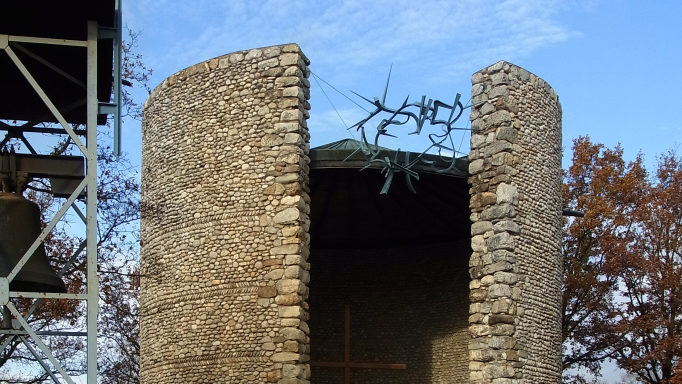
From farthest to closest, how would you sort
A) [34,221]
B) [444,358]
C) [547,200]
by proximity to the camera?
[444,358] → [547,200] → [34,221]

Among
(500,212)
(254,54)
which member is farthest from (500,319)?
(254,54)

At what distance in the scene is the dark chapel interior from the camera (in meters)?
19.6

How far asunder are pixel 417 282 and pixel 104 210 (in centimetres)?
935

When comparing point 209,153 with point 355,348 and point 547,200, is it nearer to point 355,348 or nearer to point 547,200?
point 547,200

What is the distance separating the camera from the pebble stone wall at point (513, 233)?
15109mm

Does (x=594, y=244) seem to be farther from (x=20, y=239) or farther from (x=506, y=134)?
(x=20, y=239)

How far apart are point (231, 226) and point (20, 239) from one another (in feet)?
27.5

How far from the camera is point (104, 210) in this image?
13.4m

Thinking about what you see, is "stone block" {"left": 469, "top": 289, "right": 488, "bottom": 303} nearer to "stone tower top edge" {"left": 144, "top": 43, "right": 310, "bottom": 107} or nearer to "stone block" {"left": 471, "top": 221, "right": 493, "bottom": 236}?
"stone block" {"left": 471, "top": 221, "right": 493, "bottom": 236}

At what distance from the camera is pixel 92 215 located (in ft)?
20.4

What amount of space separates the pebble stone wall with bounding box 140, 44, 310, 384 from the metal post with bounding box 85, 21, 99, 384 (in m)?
8.04

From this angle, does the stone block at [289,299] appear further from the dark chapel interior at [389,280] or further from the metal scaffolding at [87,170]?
the metal scaffolding at [87,170]

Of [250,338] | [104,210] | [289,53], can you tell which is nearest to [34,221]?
[104,210]

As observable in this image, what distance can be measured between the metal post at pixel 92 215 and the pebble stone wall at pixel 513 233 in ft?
32.6
